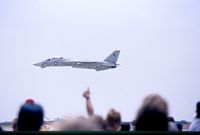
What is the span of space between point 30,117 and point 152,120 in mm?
1250

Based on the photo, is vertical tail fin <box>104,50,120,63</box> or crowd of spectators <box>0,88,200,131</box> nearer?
crowd of spectators <box>0,88,200,131</box>

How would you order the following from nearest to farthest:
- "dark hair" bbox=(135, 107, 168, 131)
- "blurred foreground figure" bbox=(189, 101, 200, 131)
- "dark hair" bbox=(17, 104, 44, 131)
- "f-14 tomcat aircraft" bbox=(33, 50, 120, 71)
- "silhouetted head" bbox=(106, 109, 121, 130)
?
"dark hair" bbox=(135, 107, 168, 131) → "dark hair" bbox=(17, 104, 44, 131) → "silhouetted head" bbox=(106, 109, 121, 130) → "blurred foreground figure" bbox=(189, 101, 200, 131) → "f-14 tomcat aircraft" bbox=(33, 50, 120, 71)

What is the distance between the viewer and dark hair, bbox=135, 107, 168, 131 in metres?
3.84

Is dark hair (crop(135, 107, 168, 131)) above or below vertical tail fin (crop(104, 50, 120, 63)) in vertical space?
below

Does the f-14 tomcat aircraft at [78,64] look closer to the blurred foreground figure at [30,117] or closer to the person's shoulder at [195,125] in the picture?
the person's shoulder at [195,125]

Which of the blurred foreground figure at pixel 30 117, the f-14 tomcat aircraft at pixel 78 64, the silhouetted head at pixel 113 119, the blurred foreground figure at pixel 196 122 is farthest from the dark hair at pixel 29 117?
the f-14 tomcat aircraft at pixel 78 64

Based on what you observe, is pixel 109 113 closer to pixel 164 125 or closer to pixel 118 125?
pixel 118 125

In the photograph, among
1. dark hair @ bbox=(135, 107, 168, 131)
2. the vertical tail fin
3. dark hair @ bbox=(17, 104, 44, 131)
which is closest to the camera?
dark hair @ bbox=(135, 107, 168, 131)

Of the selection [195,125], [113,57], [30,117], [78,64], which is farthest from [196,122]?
[113,57]

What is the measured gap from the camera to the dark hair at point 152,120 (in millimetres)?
3842

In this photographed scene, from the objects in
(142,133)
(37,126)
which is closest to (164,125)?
(142,133)

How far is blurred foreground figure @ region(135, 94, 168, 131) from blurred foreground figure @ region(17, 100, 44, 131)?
41.8 inches

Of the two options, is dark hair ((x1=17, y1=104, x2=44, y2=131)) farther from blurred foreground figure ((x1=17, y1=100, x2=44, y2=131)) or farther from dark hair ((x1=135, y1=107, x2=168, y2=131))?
dark hair ((x1=135, y1=107, x2=168, y2=131))

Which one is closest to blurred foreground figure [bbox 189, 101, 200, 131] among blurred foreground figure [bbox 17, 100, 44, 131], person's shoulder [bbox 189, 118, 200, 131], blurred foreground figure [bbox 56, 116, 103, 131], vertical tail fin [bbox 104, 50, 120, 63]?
person's shoulder [bbox 189, 118, 200, 131]
